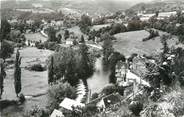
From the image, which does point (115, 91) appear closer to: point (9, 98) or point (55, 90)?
point (55, 90)

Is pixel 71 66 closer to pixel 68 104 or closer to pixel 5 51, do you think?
pixel 68 104

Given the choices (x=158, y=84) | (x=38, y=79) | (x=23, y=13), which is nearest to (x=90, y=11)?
(x=23, y=13)

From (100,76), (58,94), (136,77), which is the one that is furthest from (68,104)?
(100,76)

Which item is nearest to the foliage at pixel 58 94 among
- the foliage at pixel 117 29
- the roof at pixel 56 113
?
the roof at pixel 56 113

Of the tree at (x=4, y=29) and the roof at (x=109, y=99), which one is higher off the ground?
the tree at (x=4, y=29)

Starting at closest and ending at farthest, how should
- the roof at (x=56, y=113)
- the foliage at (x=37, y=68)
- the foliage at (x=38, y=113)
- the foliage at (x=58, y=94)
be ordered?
the roof at (x=56, y=113), the foliage at (x=38, y=113), the foliage at (x=58, y=94), the foliage at (x=37, y=68)

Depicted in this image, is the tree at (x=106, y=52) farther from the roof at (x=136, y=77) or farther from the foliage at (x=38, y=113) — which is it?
the foliage at (x=38, y=113)

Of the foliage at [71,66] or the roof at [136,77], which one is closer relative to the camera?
the roof at [136,77]
